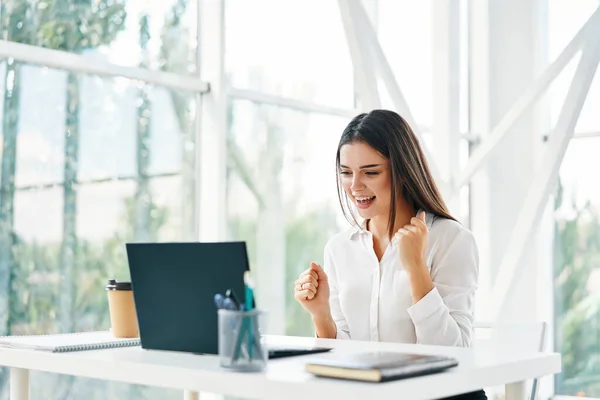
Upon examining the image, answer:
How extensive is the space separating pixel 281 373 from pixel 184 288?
340 mm

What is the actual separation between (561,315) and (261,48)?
2.61 metres

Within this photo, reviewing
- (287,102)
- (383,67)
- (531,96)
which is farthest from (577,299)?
(287,102)

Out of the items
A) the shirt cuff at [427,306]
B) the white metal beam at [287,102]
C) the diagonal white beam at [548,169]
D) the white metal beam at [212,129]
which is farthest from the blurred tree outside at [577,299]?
the shirt cuff at [427,306]

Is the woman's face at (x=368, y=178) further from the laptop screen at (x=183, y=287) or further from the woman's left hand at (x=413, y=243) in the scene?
the laptop screen at (x=183, y=287)

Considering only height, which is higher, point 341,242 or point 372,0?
point 372,0

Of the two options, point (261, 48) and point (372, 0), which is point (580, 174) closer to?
point (372, 0)

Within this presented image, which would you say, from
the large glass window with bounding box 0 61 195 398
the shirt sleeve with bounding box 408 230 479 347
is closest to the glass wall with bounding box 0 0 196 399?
the large glass window with bounding box 0 61 195 398

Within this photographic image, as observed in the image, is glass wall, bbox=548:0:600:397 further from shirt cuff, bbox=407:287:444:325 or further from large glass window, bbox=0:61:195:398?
shirt cuff, bbox=407:287:444:325

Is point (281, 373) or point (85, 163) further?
point (85, 163)

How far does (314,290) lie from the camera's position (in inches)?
90.4

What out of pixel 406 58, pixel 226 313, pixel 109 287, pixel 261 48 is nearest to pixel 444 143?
pixel 406 58

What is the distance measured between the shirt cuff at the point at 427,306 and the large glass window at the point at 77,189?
1.57m

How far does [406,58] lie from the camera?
17.2 ft

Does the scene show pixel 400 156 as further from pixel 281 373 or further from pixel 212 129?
pixel 212 129
